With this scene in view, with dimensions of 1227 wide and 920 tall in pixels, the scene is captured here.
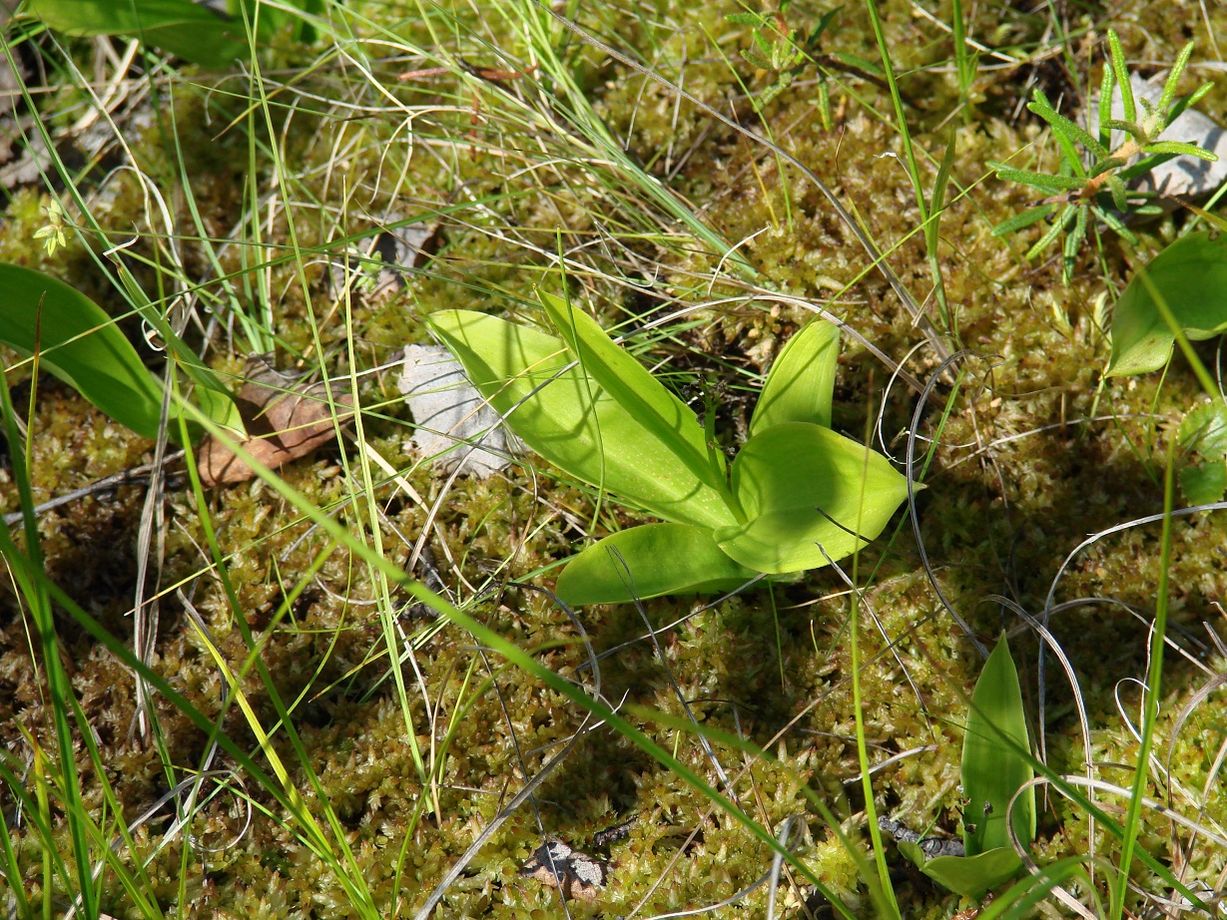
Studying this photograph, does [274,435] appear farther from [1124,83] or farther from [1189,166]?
[1189,166]

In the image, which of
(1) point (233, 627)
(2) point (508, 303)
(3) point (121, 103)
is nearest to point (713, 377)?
(2) point (508, 303)

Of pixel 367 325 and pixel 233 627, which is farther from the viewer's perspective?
pixel 367 325

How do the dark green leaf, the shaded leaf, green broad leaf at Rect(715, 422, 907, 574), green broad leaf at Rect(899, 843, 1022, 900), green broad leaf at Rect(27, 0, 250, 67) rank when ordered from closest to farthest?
green broad leaf at Rect(899, 843, 1022, 900), green broad leaf at Rect(715, 422, 907, 574), the dark green leaf, the shaded leaf, green broad leaf at Rect(27, 0, 250, 67)

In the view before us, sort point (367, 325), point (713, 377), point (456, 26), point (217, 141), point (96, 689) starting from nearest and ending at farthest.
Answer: point (96, 689), point (713, 377), point (367, 325), point (456, 26), point (217, 141)

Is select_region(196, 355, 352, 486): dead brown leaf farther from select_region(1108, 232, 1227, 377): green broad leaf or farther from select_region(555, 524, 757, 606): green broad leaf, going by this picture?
select_region(1108, 232, 1227, 377): green broad leaf

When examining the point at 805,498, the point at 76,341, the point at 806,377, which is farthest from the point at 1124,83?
the point at 76,341

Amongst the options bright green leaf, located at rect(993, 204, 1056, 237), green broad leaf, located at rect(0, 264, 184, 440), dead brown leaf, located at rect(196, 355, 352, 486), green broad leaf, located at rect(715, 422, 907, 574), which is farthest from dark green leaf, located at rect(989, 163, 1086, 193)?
green broad leaf, located at rect(0, 264, 184, 440)

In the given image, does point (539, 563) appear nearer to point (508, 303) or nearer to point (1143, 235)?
point (508, 303)
